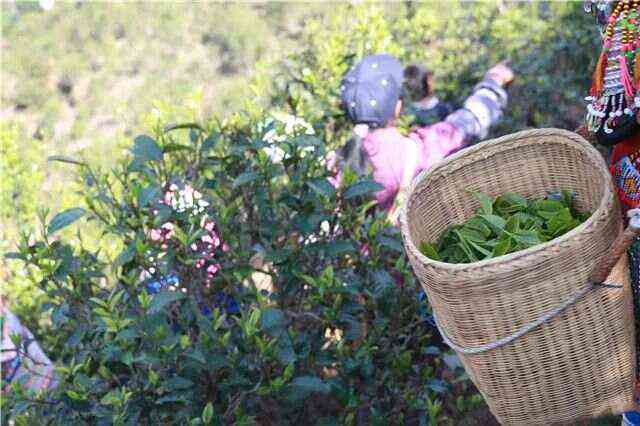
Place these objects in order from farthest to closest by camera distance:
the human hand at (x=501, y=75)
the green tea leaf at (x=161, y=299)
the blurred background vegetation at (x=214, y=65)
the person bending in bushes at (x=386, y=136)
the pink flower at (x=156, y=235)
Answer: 1. the human hand at (x=501, y=75)
2. the blurred background vegetation at (x=214, y=65)
3. the person bending in bushes at (x=386, y=136)
4. the pink flower at (x=156, y=235)
5. the green tea leaf at (x=161, y=299)

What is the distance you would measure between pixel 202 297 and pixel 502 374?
4.28 feet

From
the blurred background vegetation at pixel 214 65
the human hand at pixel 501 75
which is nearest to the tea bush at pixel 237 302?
the blurred background vegetation at pixel 214 65

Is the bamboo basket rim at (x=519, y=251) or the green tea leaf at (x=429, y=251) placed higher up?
the bamboo basket rim at (x=519, y=251)

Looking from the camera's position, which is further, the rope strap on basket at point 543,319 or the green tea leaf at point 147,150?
the green tea leaf at point 147,150

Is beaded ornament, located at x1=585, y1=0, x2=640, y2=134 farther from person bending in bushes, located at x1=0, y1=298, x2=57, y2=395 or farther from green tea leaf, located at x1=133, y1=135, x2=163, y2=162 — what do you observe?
person bending in bushes, located at x1=0, y1=298, x2=57, y2=395

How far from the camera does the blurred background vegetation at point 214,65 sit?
179 inches

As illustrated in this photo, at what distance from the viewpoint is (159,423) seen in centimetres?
270

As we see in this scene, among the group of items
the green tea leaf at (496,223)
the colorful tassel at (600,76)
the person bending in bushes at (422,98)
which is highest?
the colorful tassel at (600,76)

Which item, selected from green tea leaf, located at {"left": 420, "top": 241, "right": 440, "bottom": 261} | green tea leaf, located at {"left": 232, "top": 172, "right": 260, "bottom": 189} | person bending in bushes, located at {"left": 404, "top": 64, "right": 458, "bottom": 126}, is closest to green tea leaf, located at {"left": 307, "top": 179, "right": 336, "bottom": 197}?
green tea leaf, located at {"left": 232, "top": 172, "right": 260, "bottom": 189}

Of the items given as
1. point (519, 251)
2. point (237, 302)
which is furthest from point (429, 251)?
point (237, 302)

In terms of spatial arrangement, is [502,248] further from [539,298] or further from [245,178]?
[245,178]

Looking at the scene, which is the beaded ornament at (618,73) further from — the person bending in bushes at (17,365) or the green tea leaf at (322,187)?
the person bending in bushes at (17,365)

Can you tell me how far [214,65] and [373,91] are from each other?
588 cm

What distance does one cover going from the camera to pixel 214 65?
9547 millimetres
